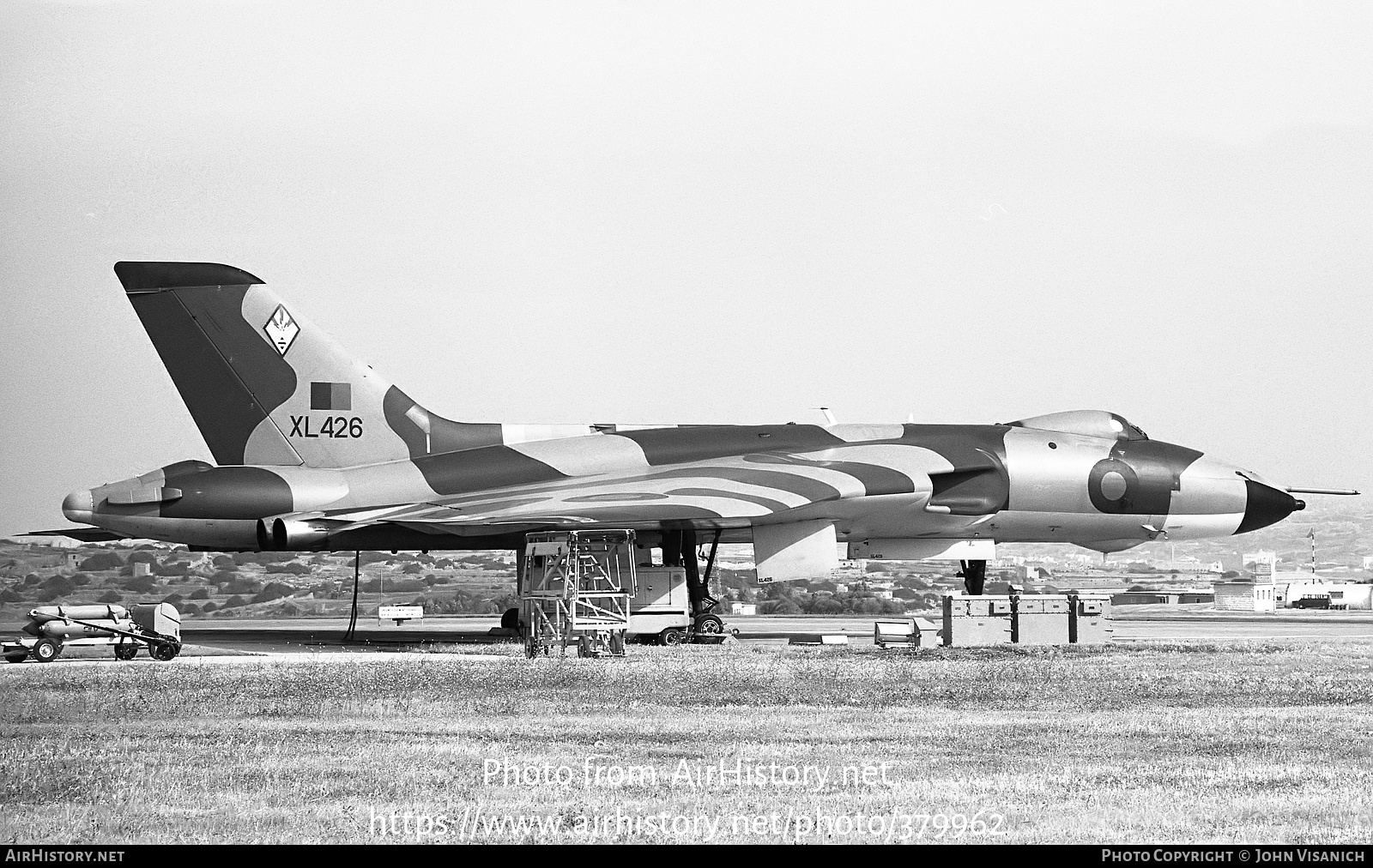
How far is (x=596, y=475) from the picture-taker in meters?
23.0

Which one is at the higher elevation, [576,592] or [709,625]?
[576,592]

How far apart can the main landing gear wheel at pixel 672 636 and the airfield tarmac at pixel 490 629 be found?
1.47 meters

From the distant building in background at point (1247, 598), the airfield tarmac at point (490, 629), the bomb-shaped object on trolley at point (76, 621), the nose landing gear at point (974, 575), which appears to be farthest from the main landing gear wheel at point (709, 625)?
the distant building in background at point (1247, 598)

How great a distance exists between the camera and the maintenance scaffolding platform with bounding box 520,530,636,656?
1853 cm

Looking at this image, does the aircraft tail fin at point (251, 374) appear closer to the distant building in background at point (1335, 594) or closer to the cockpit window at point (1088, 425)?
the cockpit window at point (1088, 425)

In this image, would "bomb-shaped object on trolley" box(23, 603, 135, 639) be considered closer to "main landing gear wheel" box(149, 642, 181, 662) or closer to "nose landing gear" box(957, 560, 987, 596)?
"main landing gear wheel" box(149, 642, 181, 662)

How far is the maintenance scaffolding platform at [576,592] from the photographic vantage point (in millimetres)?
18531

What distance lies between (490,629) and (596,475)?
19.3ft

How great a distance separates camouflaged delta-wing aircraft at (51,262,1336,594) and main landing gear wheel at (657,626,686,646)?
1453 millimetres

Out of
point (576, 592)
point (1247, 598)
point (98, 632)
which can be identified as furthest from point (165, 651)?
point (1247, 598)

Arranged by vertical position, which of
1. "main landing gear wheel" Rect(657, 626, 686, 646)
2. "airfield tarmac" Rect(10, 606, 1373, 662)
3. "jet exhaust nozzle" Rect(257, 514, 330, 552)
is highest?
"jet exhaust nozzle" Rect(257, 514, 330, 552)

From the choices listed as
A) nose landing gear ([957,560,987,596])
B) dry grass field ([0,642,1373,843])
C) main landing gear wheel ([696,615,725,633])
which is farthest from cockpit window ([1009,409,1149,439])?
dry grass field ([0,642,1373,843])

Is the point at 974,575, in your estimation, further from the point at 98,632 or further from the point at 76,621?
the point at 76,621
